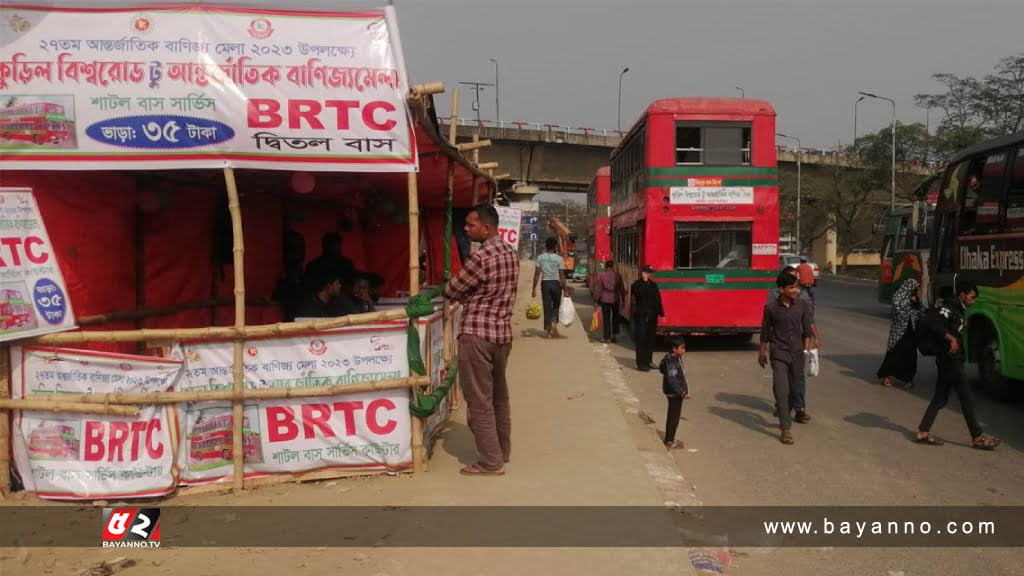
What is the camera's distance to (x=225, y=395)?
525 centimetres

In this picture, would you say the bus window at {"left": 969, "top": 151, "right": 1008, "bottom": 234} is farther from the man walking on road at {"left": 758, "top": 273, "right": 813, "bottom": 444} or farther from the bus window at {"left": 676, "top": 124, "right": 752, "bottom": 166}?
the bus window at {"left": 676, "top": 124, "right": 752, "bottom": 166}

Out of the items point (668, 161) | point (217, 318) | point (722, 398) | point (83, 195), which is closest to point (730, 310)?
point (668, 161)

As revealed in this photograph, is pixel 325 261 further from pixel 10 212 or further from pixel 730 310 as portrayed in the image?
pixel 730 310

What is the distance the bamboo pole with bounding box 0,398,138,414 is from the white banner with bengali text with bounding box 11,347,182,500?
2.1 inches

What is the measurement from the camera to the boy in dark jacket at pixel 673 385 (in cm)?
711

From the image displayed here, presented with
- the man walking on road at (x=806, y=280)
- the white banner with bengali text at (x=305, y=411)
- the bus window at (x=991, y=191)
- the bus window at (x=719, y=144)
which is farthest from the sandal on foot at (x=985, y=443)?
the bus window at (x=719, y=144)

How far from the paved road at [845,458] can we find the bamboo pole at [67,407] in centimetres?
391

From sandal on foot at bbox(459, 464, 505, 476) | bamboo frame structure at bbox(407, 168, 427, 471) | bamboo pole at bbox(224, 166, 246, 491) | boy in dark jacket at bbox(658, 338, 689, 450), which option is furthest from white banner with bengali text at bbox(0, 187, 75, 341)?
boy in dark jacket at bbox(658, 338, 689, 450)

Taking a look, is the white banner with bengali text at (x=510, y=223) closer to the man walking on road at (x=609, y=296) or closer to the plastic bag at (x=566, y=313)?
the plastic bag at (x=566, y=313)

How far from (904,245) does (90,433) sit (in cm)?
1993

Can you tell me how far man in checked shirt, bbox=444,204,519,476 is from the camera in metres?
5.63

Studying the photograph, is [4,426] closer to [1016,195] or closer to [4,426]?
[4,426]

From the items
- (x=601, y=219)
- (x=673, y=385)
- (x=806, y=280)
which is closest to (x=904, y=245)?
(x=601, y=219)

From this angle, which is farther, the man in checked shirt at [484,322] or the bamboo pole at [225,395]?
the man in checked shirt at [484,322]
